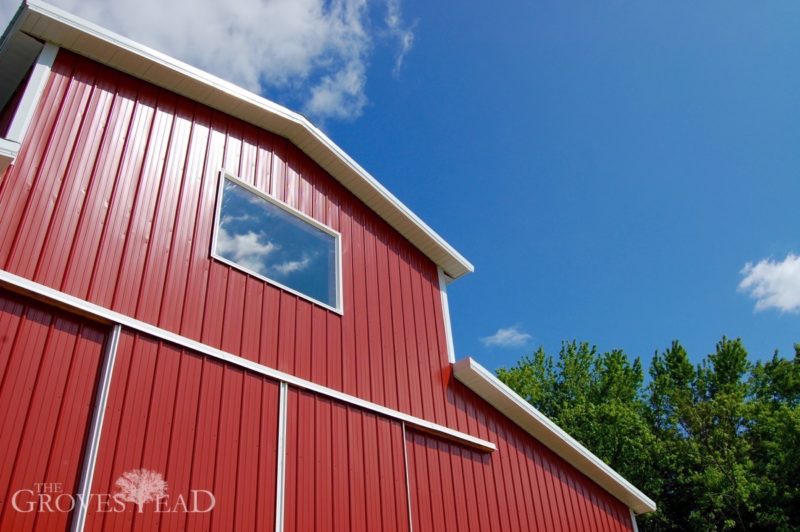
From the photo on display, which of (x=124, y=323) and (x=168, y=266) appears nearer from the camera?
(x=124, y=323)

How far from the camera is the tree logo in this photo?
4664mm

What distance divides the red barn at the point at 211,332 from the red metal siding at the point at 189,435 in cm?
2

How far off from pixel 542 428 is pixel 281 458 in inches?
185

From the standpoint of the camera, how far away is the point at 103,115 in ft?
19.8

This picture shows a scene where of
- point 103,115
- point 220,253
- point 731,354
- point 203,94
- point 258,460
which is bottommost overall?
point 258,460

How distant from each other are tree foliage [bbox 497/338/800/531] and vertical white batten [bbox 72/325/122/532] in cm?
2314

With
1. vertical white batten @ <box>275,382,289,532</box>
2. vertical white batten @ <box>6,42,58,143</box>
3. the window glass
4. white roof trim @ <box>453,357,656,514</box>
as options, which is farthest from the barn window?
white roof trim @ <box>453,357,656,514</box>

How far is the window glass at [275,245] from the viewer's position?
6711mm

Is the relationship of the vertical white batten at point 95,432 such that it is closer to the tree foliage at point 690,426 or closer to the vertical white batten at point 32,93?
the vertical white batten at point 32,93

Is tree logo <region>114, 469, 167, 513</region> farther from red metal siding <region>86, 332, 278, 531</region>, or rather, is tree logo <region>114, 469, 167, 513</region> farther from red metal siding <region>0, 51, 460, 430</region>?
red metal siding <region>0, 51, 460, 430</region>

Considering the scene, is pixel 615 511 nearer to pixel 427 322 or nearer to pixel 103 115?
pixel 427 322

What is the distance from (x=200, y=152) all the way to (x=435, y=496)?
496cm

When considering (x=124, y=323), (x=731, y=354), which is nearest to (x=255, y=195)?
(x=124, y=323)

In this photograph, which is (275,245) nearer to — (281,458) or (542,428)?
(281,458)
